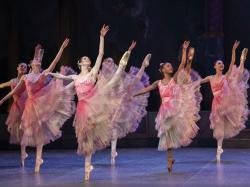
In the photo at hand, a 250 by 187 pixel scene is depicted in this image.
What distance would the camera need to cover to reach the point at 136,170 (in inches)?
333

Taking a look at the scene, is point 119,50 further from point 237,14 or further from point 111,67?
point 111,67

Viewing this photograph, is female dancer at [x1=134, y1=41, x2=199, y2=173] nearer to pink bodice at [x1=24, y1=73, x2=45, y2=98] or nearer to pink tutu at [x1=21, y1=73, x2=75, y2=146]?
pink tutu at [x1=21, y1=73, x2=75, y2=146]

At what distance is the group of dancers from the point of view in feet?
24.4

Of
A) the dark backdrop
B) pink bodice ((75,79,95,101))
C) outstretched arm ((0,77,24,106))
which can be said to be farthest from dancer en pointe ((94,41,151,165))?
the dark backdrop

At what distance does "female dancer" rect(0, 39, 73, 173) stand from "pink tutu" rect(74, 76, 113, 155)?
3.41 feet

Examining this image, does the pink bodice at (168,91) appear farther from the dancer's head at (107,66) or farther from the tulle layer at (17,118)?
the tulle layer at (17,118)

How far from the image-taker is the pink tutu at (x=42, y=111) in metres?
8.41

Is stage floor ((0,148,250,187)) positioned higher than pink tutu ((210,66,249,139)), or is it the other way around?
pink tutu ((210,66,249,139))

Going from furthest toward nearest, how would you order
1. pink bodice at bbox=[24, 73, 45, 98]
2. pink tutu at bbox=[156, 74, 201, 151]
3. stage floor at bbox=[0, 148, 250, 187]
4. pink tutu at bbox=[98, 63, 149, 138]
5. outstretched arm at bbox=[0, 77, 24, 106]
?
1. pink tutu at bbox=[98, 63, 149, 138]
2. outstretched arm at bbox=[0, 77, 24, 106]
3. pink bodice at bbox=[24, 73, 45, 98]
4. pink tutu at bbox=[156, 74, 201, 151]
5. stage floor at bbox=[0, 148, 250, 187]

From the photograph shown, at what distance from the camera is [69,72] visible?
8.62m

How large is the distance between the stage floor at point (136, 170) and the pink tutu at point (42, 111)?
50cm

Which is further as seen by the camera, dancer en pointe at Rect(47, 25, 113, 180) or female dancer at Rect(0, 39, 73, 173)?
female dancer at Rect(0, 39, 73, 173)

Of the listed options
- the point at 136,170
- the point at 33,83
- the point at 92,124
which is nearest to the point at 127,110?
the point at 136,170

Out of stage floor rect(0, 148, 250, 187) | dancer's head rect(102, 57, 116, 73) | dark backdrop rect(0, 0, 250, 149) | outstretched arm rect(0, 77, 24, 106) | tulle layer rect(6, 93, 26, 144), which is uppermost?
dark backdrop rect(0, 0, 250, 149)
